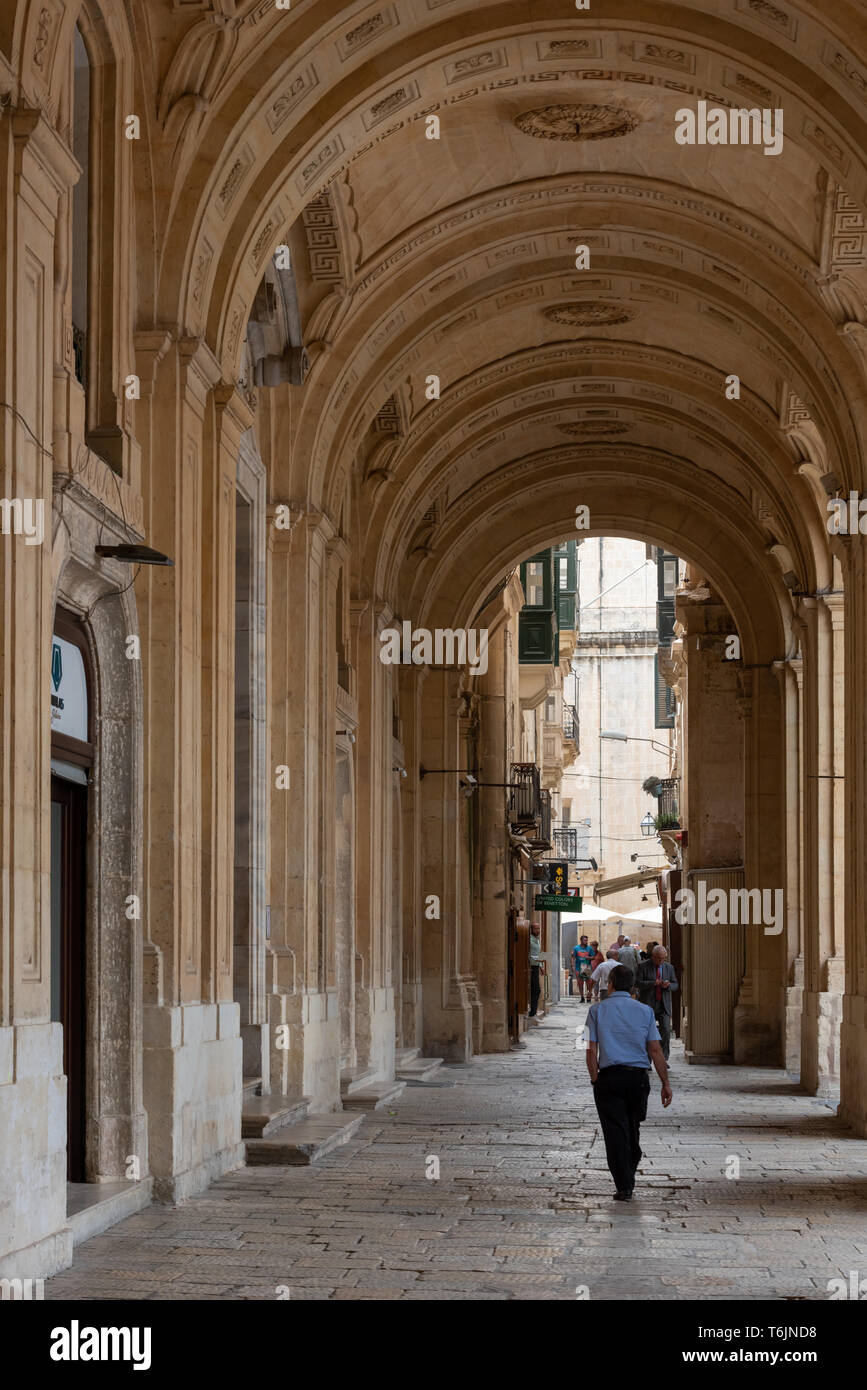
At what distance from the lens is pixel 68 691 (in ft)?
32.9

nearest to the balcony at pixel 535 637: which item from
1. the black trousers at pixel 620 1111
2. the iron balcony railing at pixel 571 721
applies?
the iron balcony railing at pixel 571 721

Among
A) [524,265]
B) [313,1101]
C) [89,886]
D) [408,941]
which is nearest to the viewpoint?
[89,886]

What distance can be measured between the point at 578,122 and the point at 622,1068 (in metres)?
8.72

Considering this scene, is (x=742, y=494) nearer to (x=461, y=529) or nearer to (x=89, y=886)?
(x=461, y=529)

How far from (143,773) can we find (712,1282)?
15.5 feet

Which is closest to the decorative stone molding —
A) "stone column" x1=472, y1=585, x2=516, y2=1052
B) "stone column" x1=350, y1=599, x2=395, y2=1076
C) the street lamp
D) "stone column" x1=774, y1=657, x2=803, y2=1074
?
"stone column" x1=350, y1=599, x2=395, y2=1076

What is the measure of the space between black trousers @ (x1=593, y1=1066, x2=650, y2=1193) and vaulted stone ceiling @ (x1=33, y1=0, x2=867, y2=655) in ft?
17.7

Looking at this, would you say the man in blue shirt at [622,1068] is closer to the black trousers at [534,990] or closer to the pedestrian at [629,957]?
the pedestrian at [629,957]

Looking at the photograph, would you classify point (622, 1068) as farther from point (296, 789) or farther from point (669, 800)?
point (669, 800)

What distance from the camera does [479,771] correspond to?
30422 mm

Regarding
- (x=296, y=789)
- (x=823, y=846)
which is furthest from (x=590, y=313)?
(x=296, y=789)

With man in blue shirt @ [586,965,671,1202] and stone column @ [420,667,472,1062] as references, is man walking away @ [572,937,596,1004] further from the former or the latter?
man in blue shirt @ [586,965,671,1202]

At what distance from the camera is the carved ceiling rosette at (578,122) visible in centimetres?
1572
